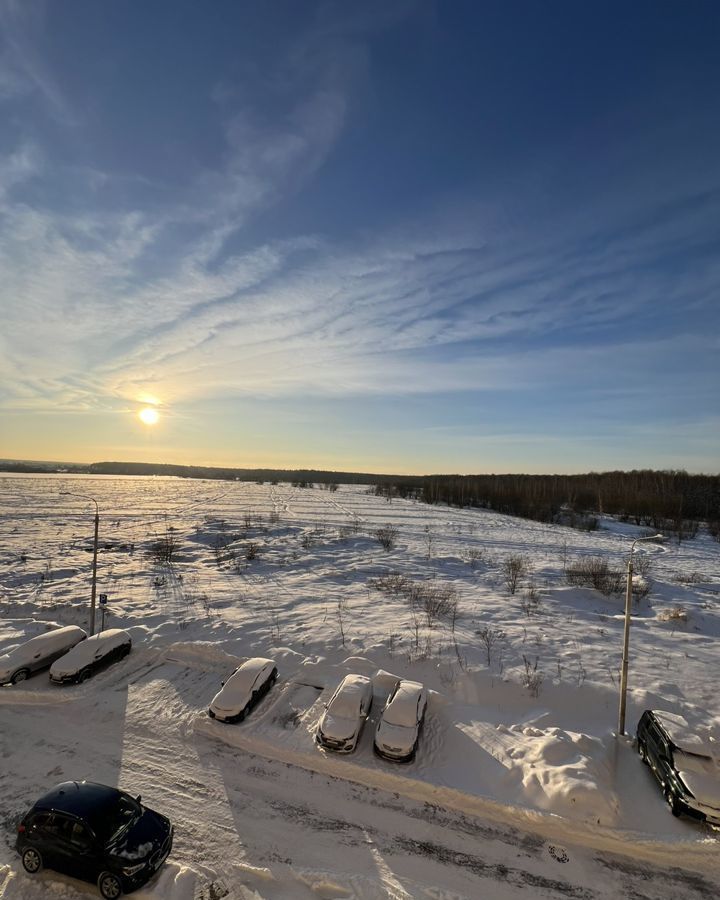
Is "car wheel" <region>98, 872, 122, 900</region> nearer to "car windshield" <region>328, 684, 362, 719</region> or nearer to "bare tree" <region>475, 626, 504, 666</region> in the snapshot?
"car windshield" <region>328, 684, 362, 719</region>

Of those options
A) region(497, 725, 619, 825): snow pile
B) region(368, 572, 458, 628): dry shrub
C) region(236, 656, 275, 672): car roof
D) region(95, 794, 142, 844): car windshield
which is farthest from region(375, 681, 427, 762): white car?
region(368, 572, 458, 628): dry shrub

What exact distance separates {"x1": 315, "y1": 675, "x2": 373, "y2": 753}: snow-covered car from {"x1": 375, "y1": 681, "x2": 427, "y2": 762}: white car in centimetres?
63

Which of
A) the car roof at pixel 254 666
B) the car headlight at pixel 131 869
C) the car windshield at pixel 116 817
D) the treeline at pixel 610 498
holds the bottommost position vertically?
the car headlight at pixel 131 869

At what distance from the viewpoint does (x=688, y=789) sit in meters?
→ 10.2

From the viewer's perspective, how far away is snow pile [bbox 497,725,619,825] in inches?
409

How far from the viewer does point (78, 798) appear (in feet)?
29.2

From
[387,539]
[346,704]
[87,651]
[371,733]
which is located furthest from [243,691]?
[387,539]

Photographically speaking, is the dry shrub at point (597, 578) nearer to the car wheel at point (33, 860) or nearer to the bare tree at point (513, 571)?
the bare tree at point (513, 571)

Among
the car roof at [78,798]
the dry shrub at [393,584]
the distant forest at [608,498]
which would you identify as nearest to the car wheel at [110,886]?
the car roof at [78,798]

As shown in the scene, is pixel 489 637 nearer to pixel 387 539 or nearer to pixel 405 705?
pixel 405 705

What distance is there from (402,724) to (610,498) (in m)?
86.8

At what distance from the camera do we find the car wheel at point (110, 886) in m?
8.09

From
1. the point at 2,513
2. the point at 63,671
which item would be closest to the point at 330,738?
the point at 63,671

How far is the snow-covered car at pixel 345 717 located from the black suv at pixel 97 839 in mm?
4306
